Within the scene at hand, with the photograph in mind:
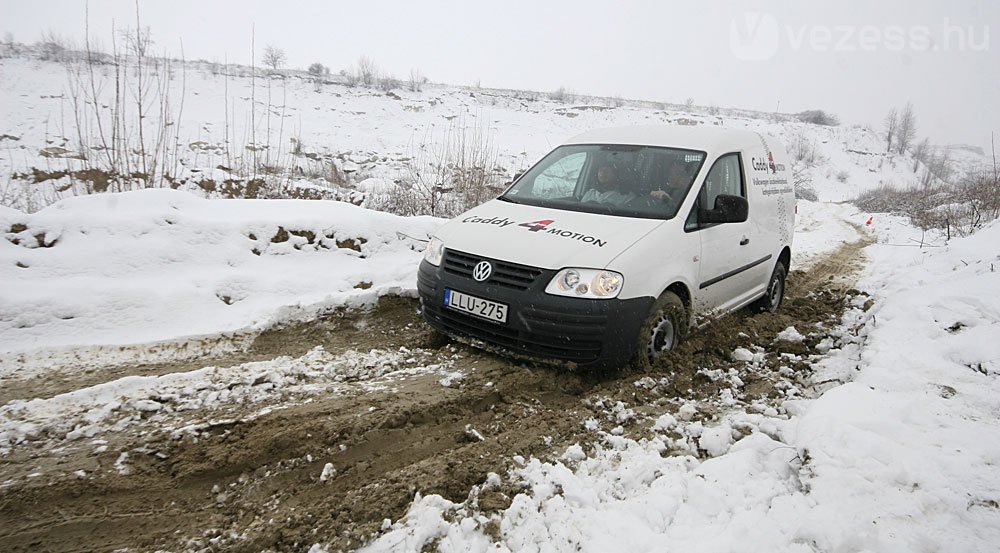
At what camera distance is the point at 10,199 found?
22.0ft

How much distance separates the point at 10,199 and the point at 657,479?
8.42m

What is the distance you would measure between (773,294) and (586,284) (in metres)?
3.44

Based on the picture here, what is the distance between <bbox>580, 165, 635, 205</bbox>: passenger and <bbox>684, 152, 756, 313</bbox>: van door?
54cm

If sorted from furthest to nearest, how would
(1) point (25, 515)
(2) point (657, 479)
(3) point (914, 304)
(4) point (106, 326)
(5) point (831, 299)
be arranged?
(5) point (831, 299) < (3) point (914, 304) < (4) point (106, 326) < (2) point (657, 479) < (1) point (25, 515)

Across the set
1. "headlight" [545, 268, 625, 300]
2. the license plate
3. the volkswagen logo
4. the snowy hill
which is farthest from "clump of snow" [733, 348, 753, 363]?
the snowy hill

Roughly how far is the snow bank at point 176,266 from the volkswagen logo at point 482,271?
61.4 inches

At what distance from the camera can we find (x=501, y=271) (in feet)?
11.5

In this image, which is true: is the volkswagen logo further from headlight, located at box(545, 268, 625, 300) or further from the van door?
the van door

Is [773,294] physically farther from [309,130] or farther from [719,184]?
[309,130]

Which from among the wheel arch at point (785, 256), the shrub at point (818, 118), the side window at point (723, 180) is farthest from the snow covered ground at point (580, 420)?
the shrub at point (818, 118)

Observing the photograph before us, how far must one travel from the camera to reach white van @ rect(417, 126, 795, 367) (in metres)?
3.37

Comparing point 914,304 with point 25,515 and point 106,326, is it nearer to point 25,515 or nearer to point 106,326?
point 25,515

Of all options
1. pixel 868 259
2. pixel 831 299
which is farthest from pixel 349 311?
pixel 868 259

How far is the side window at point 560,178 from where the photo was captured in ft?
15.0
